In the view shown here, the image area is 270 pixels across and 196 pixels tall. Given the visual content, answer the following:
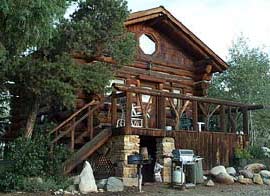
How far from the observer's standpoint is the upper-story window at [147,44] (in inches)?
760

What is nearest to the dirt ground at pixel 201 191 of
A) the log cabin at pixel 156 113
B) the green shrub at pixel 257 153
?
the log cabin at pixel 156 113

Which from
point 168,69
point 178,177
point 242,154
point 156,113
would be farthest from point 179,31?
point 178,177

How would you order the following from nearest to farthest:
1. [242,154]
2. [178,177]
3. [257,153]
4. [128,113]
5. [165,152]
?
[178,177] < [128,113] < [165,152] < [242,154] < [257,153]

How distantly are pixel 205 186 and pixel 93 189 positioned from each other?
3275 millimetres

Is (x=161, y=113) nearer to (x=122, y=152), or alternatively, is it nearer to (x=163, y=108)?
(x=163, y=108)

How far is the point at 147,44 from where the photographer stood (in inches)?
774

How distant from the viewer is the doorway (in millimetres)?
15438

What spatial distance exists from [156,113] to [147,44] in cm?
562

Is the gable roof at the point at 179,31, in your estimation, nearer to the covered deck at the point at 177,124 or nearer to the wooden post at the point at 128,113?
the covered deck at the point at 177,124

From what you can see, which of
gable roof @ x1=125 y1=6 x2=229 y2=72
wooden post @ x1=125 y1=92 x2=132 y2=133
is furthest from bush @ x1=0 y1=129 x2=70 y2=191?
gable roof @ x1=125 y1=6 x2=229 y2=72

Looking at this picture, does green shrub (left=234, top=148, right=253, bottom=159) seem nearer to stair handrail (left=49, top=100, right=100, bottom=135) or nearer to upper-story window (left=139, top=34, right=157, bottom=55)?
stair handrail (left=49, top=100, right=100, bottom=135)

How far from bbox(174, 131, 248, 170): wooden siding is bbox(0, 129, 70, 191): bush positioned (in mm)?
3750

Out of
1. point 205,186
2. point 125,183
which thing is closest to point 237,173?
point 205,186

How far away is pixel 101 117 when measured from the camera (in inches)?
653
